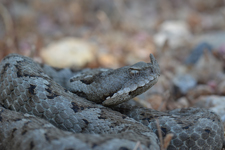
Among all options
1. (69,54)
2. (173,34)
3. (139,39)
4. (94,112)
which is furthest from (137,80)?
(173,34)

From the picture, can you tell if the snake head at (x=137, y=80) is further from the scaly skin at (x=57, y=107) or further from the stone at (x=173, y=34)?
the stone at (x=173, y=34)

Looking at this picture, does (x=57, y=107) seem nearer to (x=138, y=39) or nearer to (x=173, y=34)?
(x=138, y=39)

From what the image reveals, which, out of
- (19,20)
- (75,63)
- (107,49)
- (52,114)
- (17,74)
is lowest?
(52,114)

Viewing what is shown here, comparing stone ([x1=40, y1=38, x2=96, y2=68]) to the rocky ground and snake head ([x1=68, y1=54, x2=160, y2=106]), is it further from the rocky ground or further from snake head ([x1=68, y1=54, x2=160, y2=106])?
snake head ([x1=68, y1=54, x2=160, y2=106])

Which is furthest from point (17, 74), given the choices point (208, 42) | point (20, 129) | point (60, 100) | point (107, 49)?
point (208, 42)

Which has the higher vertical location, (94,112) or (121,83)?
(121,83)

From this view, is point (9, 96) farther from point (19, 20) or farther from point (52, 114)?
point (19, 20)
